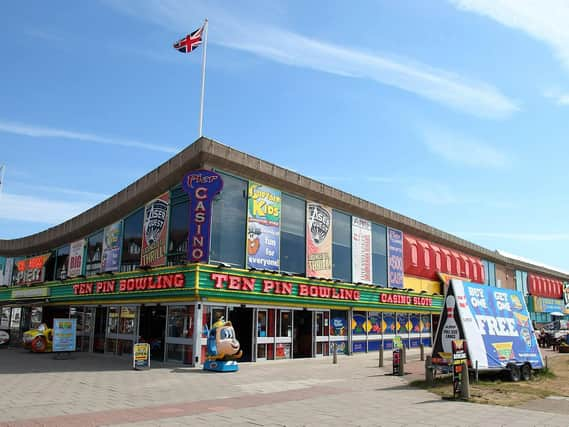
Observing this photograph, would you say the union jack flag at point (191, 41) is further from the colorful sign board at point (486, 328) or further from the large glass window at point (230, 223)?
the colorful sign board at point (486, 328)

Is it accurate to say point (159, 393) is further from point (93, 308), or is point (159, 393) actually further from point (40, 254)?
point (40, 254)

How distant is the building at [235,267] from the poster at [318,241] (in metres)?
0.09

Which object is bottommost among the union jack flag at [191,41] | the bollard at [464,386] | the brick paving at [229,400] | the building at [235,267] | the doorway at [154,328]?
the brick paving at [229,400]

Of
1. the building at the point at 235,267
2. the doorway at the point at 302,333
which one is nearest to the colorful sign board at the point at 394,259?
the building at the point at 235,267

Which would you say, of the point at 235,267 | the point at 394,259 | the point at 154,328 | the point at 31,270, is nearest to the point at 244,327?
the point at 235,267

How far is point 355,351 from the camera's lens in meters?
28.2

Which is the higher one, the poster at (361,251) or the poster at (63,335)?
the poster at (361,251)

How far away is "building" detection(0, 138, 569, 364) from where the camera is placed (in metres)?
21.4

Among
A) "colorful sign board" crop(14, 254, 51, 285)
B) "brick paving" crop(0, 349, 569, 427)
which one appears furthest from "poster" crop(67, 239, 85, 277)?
"brick paving" crop(0, 349, 569, 427)

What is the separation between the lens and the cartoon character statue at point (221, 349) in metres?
18.6

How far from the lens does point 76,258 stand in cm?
3422

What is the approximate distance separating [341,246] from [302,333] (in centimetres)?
625

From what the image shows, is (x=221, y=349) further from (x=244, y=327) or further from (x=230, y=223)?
(x=230, y=223)

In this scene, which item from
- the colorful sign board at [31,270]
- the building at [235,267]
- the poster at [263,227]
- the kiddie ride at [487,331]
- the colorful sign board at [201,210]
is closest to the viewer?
the kiddie ride at [487,331]
